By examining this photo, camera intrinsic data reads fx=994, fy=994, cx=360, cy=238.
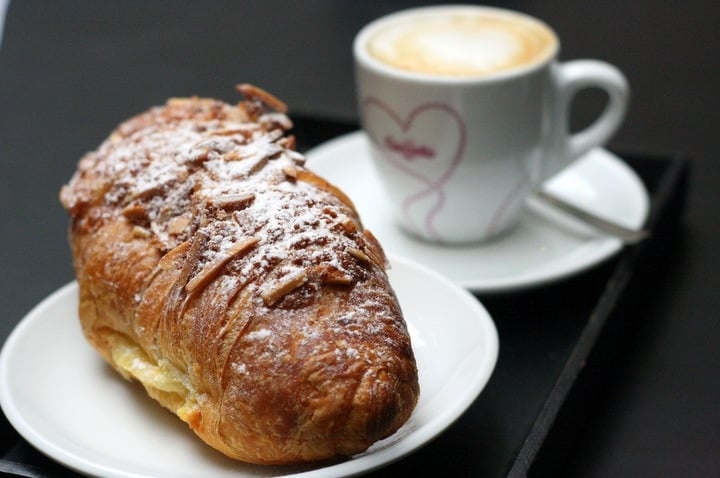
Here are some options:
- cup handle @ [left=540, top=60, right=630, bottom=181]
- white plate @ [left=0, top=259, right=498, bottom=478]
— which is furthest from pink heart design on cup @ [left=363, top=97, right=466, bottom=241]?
white plate @ [left=0, top=259, right=498, bottom=478]

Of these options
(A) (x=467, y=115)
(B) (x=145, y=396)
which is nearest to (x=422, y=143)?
(A) (x=467, y=115)

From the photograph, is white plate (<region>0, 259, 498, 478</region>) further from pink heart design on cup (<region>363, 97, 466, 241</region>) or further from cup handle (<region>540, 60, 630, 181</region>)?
cup handle (<region>540, 60, 630, 181</region>)

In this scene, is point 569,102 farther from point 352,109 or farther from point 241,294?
point 241,294

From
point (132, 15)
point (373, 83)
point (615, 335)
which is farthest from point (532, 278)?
point (132, 15)

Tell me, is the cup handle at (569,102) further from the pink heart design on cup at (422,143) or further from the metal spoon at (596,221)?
the pink heart design on cup at (422,143)

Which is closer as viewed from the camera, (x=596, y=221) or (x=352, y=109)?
(x=596, y=221)
